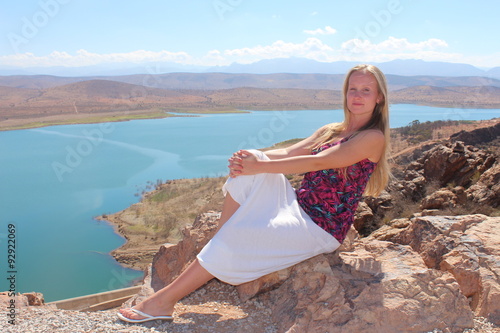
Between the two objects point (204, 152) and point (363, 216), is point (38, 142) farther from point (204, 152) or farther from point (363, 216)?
point (363, 216)

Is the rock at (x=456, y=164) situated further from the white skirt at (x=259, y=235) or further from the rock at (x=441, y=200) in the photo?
the white skirt at (x=259, y=235)

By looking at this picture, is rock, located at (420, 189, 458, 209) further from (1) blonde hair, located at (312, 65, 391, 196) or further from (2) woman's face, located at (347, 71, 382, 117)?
(2) woman's face, located at (347, 71, 382, 117)

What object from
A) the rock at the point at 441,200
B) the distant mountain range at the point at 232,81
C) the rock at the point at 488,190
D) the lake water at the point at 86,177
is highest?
the distant mountain range at the point at 232,81

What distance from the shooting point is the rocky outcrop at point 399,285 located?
8.02 ft

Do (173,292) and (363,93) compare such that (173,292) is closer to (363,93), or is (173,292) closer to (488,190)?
(363,93)

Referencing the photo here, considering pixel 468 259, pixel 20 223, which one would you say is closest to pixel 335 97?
pixel 20 223

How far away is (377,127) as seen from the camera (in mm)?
2871

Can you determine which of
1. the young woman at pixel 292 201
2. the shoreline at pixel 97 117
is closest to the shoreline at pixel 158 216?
the young woman at pixel 292 201

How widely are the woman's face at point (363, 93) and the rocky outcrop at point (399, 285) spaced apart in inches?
40.0

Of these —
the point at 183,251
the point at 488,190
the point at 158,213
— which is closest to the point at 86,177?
the point at 158,213

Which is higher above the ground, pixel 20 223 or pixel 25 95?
pixel 25 95

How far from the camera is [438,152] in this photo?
28.4ft

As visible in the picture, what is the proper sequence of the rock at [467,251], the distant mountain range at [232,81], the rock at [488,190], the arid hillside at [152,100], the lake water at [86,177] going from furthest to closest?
the distant mountain range at [232,81]
the arid hillside at [152,100]
the lake water at [86,177]
the rock at [488,190]
the rock at [467,251]

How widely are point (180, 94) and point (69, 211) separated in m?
82.2
